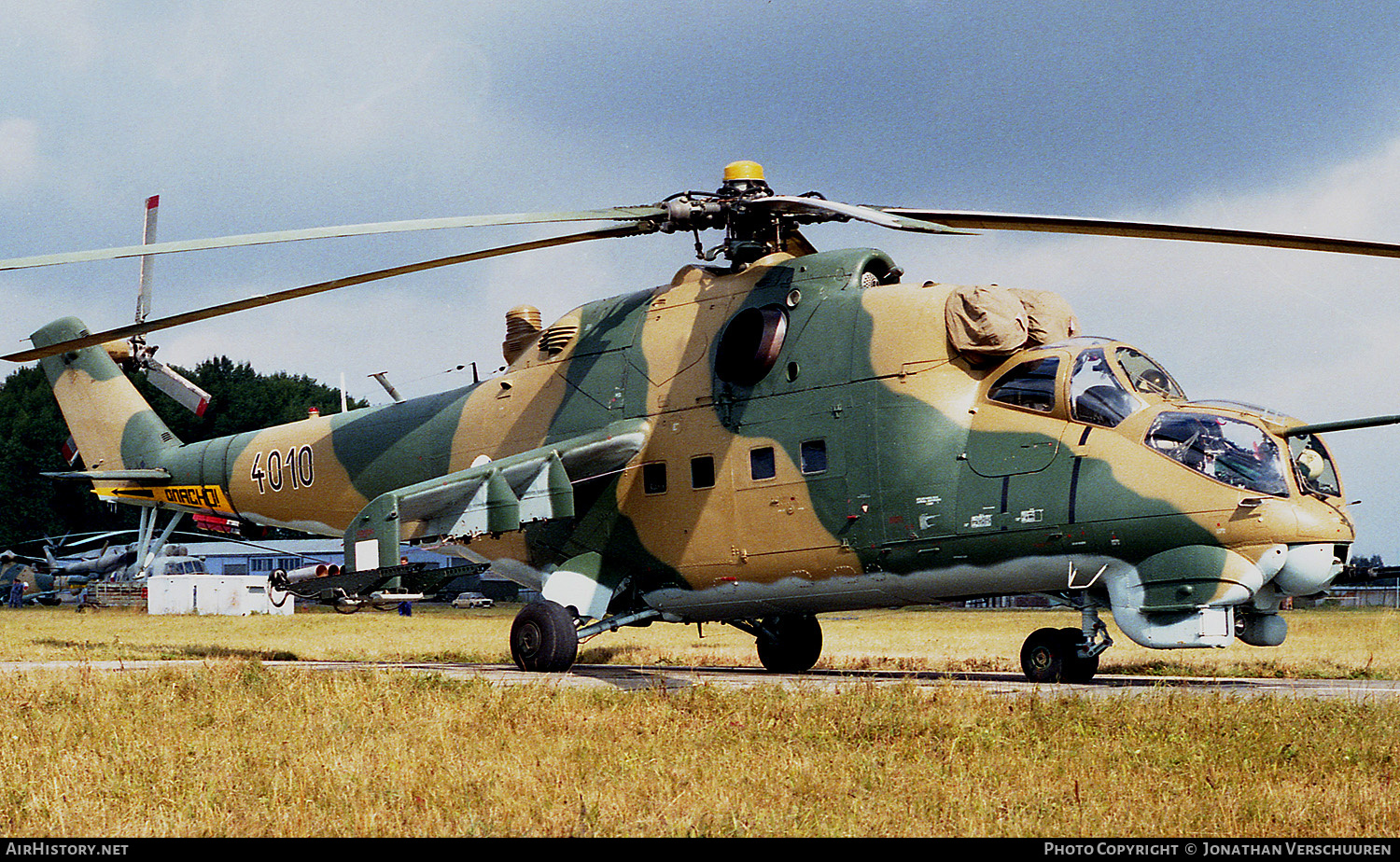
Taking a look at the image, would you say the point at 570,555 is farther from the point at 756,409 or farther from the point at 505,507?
the point at 756,409

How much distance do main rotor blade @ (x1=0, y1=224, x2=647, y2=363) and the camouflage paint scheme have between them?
1.80 m

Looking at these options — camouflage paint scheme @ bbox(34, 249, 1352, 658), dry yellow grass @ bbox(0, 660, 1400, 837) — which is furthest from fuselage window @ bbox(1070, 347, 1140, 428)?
dry yellow grass @ bbox(0, 660, 1400, 837)

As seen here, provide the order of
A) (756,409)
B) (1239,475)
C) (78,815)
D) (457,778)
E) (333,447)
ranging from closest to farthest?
1. (78,815)
2. (457,778)
3. (1239,475)
4. (756,409)
5. (333,447)

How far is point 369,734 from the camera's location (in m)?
9.66

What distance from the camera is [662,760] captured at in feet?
27.9

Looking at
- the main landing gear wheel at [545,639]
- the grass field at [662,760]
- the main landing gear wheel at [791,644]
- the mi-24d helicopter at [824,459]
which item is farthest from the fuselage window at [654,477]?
the grass field at [662,760]

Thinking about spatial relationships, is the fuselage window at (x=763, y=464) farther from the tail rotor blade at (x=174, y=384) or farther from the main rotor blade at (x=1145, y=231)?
the tail rotor blade at (x=174, y=384)

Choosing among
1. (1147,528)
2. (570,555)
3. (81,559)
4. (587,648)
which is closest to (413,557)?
(81,559)

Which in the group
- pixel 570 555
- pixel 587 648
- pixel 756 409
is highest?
pixel 756 409

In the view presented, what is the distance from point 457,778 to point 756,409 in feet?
27.8

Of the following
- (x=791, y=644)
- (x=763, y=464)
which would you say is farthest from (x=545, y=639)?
(x=791, y=644)

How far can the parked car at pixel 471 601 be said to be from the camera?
56.3 meters

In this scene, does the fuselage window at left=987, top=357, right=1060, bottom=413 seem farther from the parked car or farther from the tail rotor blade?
the parked car

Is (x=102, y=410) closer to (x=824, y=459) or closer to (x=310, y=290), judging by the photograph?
(x=310, y=290)
